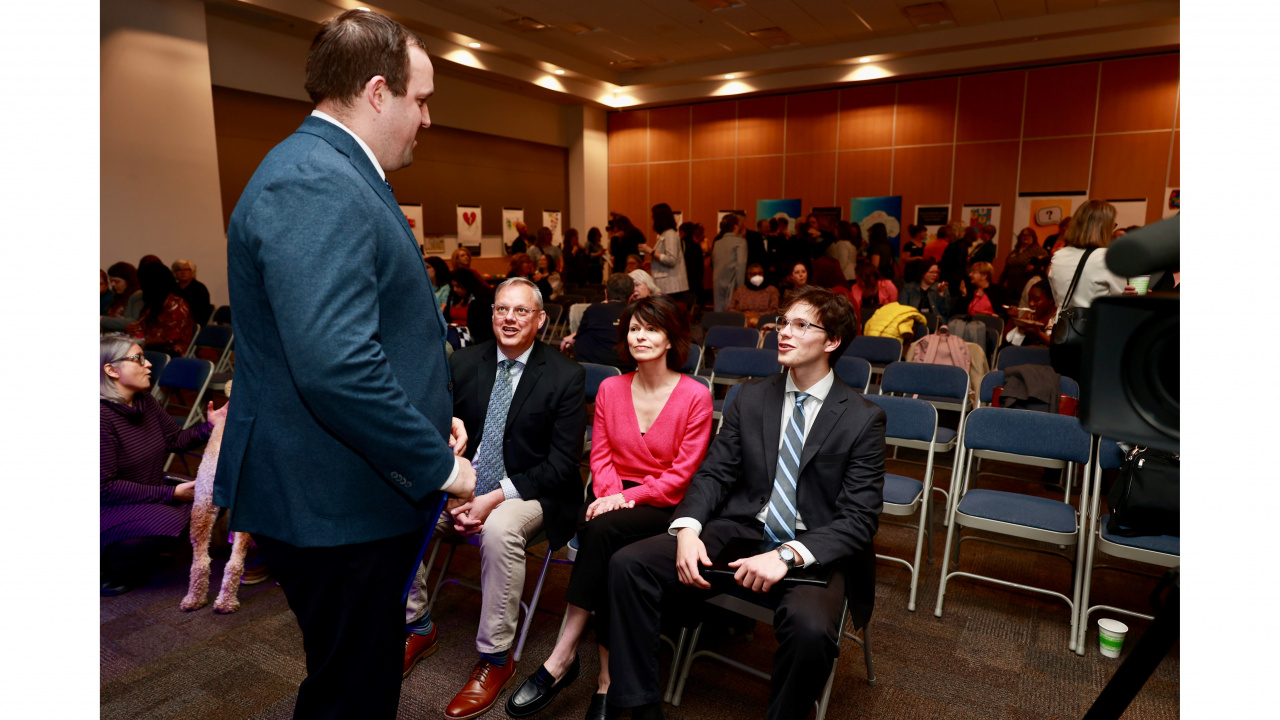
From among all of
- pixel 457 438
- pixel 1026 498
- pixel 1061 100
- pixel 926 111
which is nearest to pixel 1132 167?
pixel 1061 100

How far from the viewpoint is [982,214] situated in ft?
35.9

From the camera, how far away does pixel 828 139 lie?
12062 millimetres

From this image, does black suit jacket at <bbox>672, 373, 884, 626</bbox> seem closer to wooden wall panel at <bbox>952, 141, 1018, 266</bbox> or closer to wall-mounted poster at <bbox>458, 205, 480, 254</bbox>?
wooden wall panel at <bbox>952, 141, 1018, 266</bbox>

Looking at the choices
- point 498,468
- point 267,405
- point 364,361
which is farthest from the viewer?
point 498,468

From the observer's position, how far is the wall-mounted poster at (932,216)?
11227mm

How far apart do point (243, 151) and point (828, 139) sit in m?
8.90

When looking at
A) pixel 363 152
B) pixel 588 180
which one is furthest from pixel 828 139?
pixel 363 152

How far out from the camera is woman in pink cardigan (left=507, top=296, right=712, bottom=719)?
2.29 meters

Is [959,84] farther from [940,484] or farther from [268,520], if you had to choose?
[268,520]

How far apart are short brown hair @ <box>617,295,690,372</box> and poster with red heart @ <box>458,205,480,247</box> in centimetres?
1004

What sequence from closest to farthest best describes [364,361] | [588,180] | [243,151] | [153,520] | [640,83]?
[364,361]
[153,520]
[243,151]
[640,83]
[588,180]

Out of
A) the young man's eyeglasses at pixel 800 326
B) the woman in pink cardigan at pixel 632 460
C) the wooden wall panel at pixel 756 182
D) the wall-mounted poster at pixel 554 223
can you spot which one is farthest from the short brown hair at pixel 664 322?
the wall-mounted poster at pixel 554 223

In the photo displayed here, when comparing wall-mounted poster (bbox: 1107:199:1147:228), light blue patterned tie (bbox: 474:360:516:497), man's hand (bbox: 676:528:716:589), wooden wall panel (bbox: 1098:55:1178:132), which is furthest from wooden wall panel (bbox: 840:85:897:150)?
man's hand (bbox: 676:528:716:589)

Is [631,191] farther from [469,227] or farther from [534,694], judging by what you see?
[534,694]
